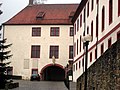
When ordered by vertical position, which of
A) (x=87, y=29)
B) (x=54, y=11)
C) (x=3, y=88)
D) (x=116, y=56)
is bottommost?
(x=3, y=88)

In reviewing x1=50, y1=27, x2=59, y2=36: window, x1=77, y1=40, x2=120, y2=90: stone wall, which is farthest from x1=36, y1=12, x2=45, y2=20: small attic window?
x1=77, y1=40, x2=120, y2=90: stone wall

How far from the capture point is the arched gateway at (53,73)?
209 ft

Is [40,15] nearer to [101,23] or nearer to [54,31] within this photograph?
[54,31]

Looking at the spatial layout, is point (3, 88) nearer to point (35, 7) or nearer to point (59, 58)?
point (59, 58)

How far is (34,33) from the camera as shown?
64.6 metres

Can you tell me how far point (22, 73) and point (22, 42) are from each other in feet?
18.2

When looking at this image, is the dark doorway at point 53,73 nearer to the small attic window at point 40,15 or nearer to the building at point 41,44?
the building at point 41,44

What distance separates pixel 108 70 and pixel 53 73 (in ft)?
169

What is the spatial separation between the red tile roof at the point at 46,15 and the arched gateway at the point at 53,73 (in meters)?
7.84

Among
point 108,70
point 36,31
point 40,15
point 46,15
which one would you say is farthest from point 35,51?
point 108,70

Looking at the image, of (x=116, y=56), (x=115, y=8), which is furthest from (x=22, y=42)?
(x=116, y=56)

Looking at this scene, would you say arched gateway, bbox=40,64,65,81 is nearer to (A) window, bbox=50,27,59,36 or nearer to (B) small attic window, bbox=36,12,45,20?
(A) window, bbox=50,27,59,36

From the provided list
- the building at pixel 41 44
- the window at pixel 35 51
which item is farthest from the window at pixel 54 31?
the window at pixel 35 51

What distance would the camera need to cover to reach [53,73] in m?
65.4
